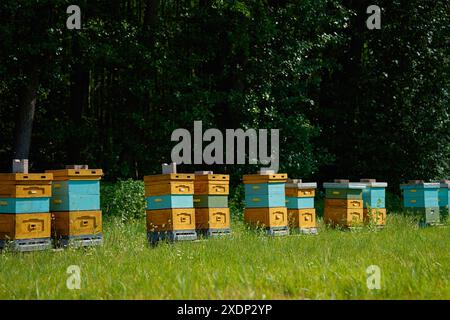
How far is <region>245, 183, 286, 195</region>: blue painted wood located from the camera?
42.7 feet

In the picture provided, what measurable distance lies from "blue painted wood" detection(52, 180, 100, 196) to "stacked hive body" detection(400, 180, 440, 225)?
825 cm

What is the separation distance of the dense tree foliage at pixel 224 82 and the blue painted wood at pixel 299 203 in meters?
5.35

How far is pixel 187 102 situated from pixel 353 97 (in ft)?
25.1

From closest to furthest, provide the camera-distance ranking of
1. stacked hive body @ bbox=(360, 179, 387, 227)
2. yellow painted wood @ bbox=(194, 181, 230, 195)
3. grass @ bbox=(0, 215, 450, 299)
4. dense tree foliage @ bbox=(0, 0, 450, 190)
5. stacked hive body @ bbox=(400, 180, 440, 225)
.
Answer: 1. grass @ bbox=(0, 215, 450, 299)
2. yellow painted wood @ bbox=(194, 181, 230, 195)
3. stacked hive body @ bbox=(360, 179, 387, 227)
4. stacked hive body @ bbox=(400, 180, 440, 225)
5. dense tree foliage @ bbox=(0, 0, 450, 190)

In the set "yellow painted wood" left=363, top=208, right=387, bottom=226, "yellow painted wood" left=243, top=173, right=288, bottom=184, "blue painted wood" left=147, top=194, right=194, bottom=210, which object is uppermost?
"yellow painted wood" left=243, top=173, right=288, bottom=184

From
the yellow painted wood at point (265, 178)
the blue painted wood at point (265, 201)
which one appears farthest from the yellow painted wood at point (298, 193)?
the yellow painted wood at point (265, 178)

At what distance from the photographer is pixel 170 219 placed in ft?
37.3

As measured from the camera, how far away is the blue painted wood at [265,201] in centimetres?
1303

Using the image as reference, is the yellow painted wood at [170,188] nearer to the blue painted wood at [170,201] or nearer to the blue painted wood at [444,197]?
the blue painted wood at [170,201]

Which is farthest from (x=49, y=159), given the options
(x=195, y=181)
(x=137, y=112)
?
(x=195, y=181)

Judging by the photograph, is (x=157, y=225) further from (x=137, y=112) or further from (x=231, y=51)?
(x=231, y=51)

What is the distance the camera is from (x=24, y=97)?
17.3 meters

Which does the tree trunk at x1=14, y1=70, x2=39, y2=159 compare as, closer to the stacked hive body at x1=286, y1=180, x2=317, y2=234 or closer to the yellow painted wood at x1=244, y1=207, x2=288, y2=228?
the yellow painted wood at x1=244, y1=207, x2=288, y2=228

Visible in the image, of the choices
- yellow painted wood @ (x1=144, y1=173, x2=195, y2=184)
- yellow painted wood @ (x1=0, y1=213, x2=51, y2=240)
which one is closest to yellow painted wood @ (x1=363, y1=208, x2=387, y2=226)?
yellow painted wood @ (x1=144, y1=173, x2=195, y2=184)
